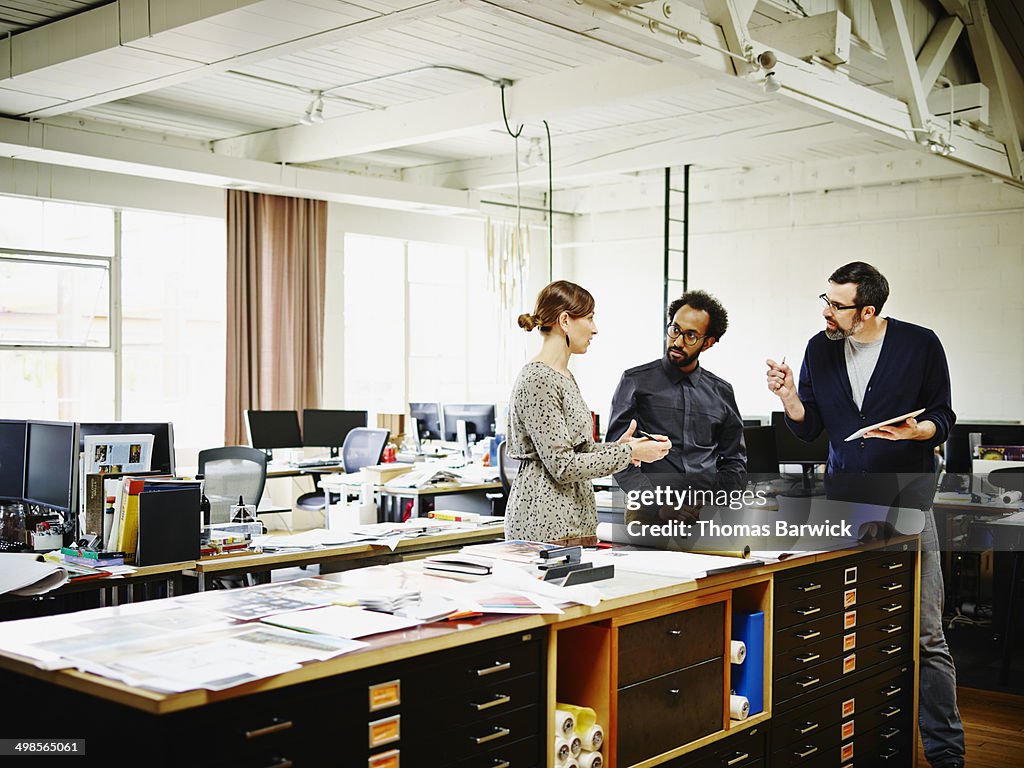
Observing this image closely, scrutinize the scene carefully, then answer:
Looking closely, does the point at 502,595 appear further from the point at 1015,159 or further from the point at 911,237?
the point at 911,237

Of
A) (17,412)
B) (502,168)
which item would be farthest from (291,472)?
(502,168)

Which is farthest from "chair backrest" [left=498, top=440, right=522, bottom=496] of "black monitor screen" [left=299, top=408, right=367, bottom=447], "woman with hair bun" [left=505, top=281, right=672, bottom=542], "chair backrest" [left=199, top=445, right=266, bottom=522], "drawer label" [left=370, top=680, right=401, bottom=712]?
"drawer label" [left=370, top=680, right=401, bottom=712]

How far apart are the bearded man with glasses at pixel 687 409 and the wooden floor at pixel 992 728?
164cm

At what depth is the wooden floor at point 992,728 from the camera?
4.28m

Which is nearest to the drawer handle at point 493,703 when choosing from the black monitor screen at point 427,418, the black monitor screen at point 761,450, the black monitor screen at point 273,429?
the black monitor screen at point 761,450

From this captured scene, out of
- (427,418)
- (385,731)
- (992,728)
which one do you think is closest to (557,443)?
(385,731)

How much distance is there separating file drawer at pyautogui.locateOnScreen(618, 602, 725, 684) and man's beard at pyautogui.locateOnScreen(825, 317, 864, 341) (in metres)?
1.22

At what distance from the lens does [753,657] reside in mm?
3297

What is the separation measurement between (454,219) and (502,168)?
150 centimetres

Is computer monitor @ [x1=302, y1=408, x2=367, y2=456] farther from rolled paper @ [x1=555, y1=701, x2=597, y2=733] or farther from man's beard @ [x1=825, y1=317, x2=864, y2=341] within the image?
rolled paper @ [x1=555, y1=701, x2=597, y2=733]

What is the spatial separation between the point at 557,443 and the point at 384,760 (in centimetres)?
134

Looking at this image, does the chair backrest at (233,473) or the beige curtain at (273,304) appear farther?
the beige curtain at (273,304)

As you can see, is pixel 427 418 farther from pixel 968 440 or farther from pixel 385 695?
pixel 385 695

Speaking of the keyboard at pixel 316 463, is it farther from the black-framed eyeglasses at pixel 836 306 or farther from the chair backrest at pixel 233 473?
the black-framed eyeglasses at pixel 836 306
